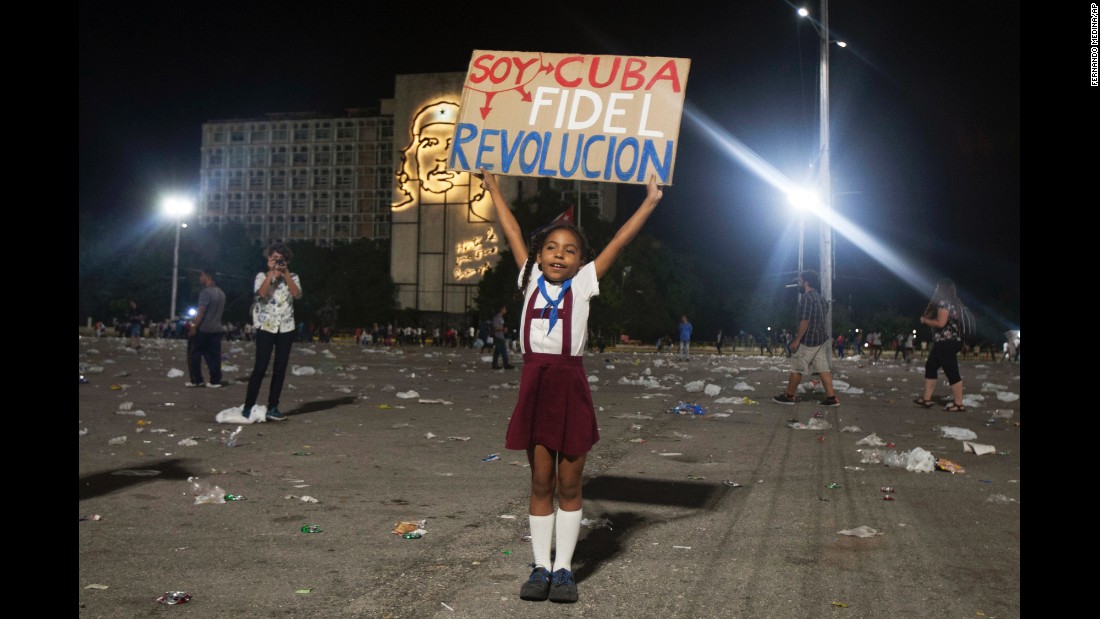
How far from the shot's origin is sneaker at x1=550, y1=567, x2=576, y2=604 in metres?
3.65

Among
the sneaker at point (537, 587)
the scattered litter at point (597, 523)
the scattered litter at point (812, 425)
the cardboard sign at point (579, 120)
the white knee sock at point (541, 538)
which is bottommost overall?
the scattered litter at point (812, 425)

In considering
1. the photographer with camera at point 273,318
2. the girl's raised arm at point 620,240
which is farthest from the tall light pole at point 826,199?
the girl's raised arm at point 620,240

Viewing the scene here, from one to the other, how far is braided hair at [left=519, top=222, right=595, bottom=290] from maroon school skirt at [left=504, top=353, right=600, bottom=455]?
16.8 inches

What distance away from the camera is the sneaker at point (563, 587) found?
365 cm

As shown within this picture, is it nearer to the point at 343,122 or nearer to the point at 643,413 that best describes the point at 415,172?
the point at 343,122

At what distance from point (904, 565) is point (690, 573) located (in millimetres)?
1041

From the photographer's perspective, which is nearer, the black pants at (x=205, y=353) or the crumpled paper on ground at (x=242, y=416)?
the crumpled paper on ground at (x=242, y=416)

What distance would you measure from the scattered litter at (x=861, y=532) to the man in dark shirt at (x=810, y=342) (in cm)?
767

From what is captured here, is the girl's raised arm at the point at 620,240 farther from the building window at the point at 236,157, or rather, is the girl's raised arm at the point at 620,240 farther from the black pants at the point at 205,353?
the building window at the point at 236,157

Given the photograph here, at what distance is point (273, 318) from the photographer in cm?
962

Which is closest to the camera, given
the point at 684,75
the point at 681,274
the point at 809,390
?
the point at 684,75

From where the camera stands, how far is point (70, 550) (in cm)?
266

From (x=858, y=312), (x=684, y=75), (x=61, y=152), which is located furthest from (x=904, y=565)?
(x=858, y=312)

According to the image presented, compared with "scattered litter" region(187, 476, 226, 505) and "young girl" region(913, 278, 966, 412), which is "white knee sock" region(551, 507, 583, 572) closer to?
"scattered litter" region(187, 476, 226, 505)
